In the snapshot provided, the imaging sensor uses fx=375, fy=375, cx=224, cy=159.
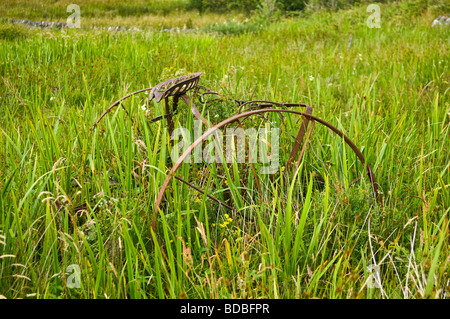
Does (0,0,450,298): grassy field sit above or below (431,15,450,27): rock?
below

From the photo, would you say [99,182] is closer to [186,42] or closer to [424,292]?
[424,292]

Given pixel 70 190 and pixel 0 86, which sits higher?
pixel 0 86

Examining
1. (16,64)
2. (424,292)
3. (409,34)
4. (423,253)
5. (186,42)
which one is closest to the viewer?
(424,292)

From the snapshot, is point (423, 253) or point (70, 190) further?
point (70, 190)

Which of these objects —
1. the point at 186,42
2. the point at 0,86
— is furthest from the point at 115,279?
the point at 186,42

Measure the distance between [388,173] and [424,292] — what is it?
2.67ft

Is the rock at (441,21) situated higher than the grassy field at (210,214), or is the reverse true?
the rock at (441,21)

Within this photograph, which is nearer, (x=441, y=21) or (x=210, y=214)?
(x=210, y=214)

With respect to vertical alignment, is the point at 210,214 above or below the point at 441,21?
below

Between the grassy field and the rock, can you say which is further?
the rock

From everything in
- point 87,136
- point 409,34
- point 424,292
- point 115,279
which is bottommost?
point 115,279

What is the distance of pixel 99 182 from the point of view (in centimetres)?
157

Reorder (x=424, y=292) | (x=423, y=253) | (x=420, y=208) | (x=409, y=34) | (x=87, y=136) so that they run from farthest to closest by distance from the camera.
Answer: (x=409, y=34) → (x=87, y=136) → (x=420, y=208) → (x=423, y=253) → (x=424, y=292)

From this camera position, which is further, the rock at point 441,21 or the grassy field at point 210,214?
the rock at point 441,21
